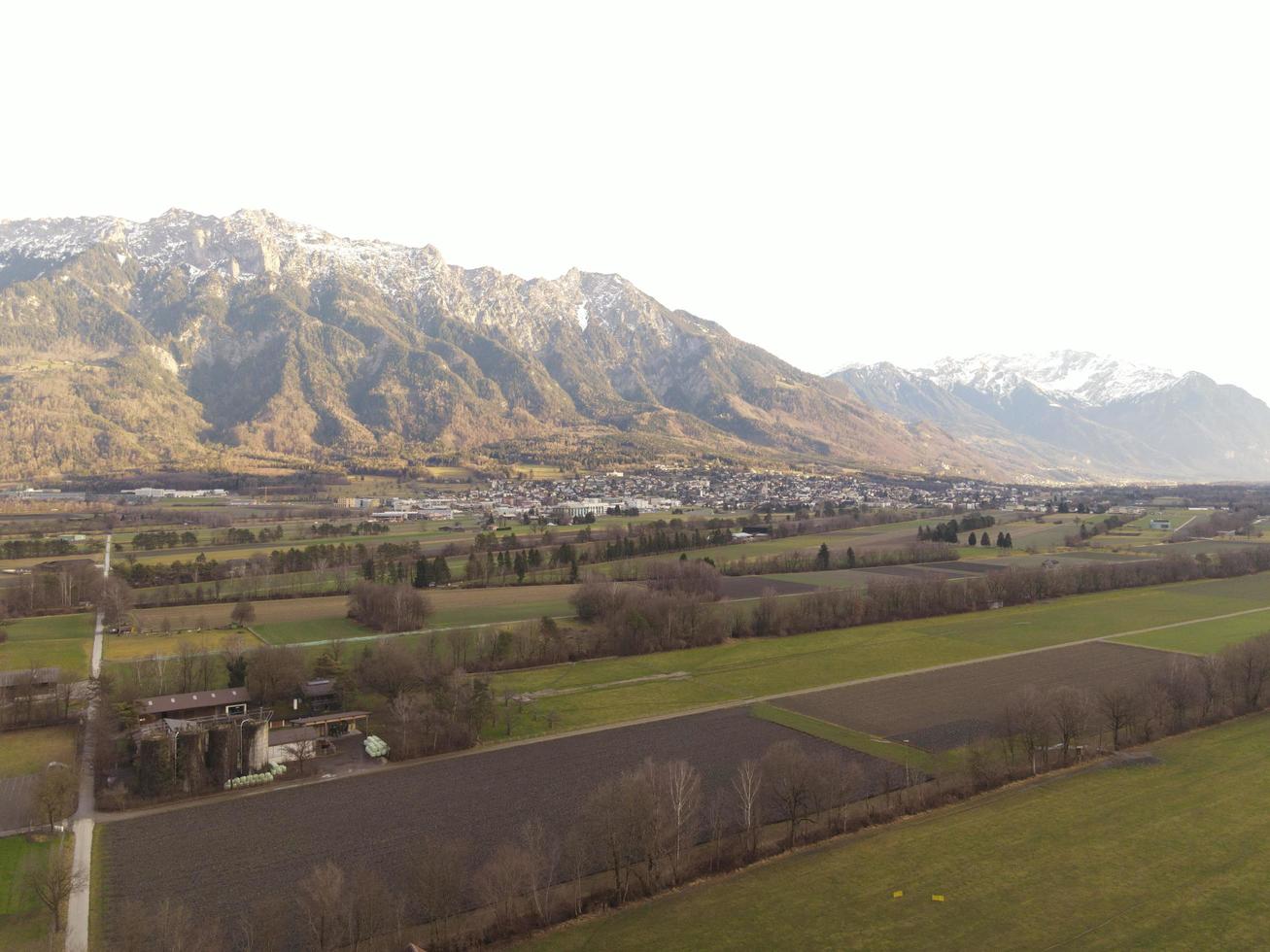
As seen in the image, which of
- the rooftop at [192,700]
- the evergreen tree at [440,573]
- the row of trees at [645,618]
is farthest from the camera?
the evergreen tree at [440,573]

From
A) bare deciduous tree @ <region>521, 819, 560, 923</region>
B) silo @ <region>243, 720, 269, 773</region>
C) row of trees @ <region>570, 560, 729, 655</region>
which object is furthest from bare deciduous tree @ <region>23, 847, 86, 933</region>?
row of trees @ <region>570, 560, 729, 655</region>

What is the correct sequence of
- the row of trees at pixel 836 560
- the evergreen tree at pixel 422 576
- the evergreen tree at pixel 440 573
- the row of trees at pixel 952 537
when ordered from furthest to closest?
1. the row of trees at pixel 952 537
2. the row of trees at pixel 836 560
3. the evergreen tree at pixel 440 573
4. the evergreen tree at pixel 422 576

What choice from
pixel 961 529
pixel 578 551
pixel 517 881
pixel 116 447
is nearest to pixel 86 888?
pixel 517 881

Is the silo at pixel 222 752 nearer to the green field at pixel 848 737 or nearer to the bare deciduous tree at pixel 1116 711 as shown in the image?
the green field at pixel 848 737

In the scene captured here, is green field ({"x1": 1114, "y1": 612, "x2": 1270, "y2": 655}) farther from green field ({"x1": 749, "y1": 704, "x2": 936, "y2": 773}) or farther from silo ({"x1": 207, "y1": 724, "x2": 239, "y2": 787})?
silo ({"x1": 207, "y1": 724, "x2": 239, "y2": 787})

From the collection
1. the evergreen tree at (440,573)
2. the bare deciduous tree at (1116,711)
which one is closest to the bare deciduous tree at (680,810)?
the bare deciduous tree at (1116,711)

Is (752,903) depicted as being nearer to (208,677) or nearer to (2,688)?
(208,677)

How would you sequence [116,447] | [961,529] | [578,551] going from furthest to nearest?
[116,447] → [961,529] → [578,551]
